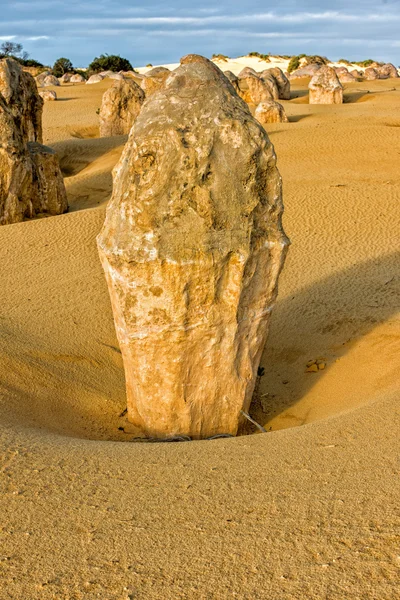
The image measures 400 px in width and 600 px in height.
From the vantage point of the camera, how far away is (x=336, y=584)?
84.9 inches

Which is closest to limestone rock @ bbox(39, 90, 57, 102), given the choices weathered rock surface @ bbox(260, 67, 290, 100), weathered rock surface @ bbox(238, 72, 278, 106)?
weathered rock surface @ bbox(260, 67, 290, 100)

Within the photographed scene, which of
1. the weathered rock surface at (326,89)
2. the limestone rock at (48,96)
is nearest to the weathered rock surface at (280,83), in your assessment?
the weathered rock surface at (326,89)

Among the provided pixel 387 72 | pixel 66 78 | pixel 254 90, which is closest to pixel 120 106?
pixel 254 90

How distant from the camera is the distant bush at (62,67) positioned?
37.7 m

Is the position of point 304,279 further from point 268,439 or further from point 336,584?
point 336,584

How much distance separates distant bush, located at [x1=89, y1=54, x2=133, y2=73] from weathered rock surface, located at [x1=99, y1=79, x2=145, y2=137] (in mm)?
21315

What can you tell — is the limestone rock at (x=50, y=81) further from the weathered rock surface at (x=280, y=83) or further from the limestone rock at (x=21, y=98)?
the limestone rock at (x=21, y=98)

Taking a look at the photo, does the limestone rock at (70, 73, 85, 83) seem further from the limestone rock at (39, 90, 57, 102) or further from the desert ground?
the desert ground

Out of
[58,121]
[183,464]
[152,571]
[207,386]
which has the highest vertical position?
[152,571]

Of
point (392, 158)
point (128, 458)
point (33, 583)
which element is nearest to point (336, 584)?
point (33, 583)

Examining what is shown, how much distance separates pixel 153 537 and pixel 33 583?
445 millimetres

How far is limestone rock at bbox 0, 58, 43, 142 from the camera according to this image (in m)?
13.2

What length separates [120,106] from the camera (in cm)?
1664

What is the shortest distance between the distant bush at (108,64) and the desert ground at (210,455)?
30.7 m
